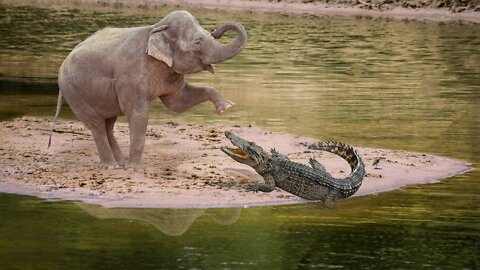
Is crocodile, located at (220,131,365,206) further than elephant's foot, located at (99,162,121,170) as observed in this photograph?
No

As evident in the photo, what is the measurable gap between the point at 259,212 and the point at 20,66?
41.2 feet

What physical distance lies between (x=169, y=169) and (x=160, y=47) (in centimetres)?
123

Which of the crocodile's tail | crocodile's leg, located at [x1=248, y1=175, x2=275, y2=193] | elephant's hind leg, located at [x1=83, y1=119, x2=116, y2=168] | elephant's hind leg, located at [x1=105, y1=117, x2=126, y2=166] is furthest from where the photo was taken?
elephant's hind leg, located at [x1=105, y1=117, x2=126, y2=166]

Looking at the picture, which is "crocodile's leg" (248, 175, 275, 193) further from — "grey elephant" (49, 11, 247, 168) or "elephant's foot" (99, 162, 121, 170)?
"elephant's foot" (99, 162, 121, 170)

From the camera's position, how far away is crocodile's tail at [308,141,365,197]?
1206cm

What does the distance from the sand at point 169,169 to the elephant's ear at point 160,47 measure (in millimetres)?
1121

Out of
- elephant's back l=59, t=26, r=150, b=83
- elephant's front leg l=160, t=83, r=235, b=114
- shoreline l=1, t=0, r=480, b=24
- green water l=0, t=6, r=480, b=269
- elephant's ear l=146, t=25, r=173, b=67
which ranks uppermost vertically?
elephant's ear l=146, t=25, r=173, b=67

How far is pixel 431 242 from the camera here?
10.5 metres

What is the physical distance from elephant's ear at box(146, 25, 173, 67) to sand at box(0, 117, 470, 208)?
1121 millimetres

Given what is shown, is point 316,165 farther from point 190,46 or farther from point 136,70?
point 136,70

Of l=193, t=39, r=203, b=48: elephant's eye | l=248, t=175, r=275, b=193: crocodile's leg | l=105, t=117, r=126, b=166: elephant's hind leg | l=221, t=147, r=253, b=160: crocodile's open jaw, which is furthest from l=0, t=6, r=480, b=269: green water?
l=193, t=39, r=203, b=48: elephant's eye

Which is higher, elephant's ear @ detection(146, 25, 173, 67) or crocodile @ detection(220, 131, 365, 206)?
elephant's ear @ detection(146, 25, 173, 67)

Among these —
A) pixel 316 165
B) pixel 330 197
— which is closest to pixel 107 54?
pixel 316 165

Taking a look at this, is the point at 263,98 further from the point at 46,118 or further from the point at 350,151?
the point at 350,151
